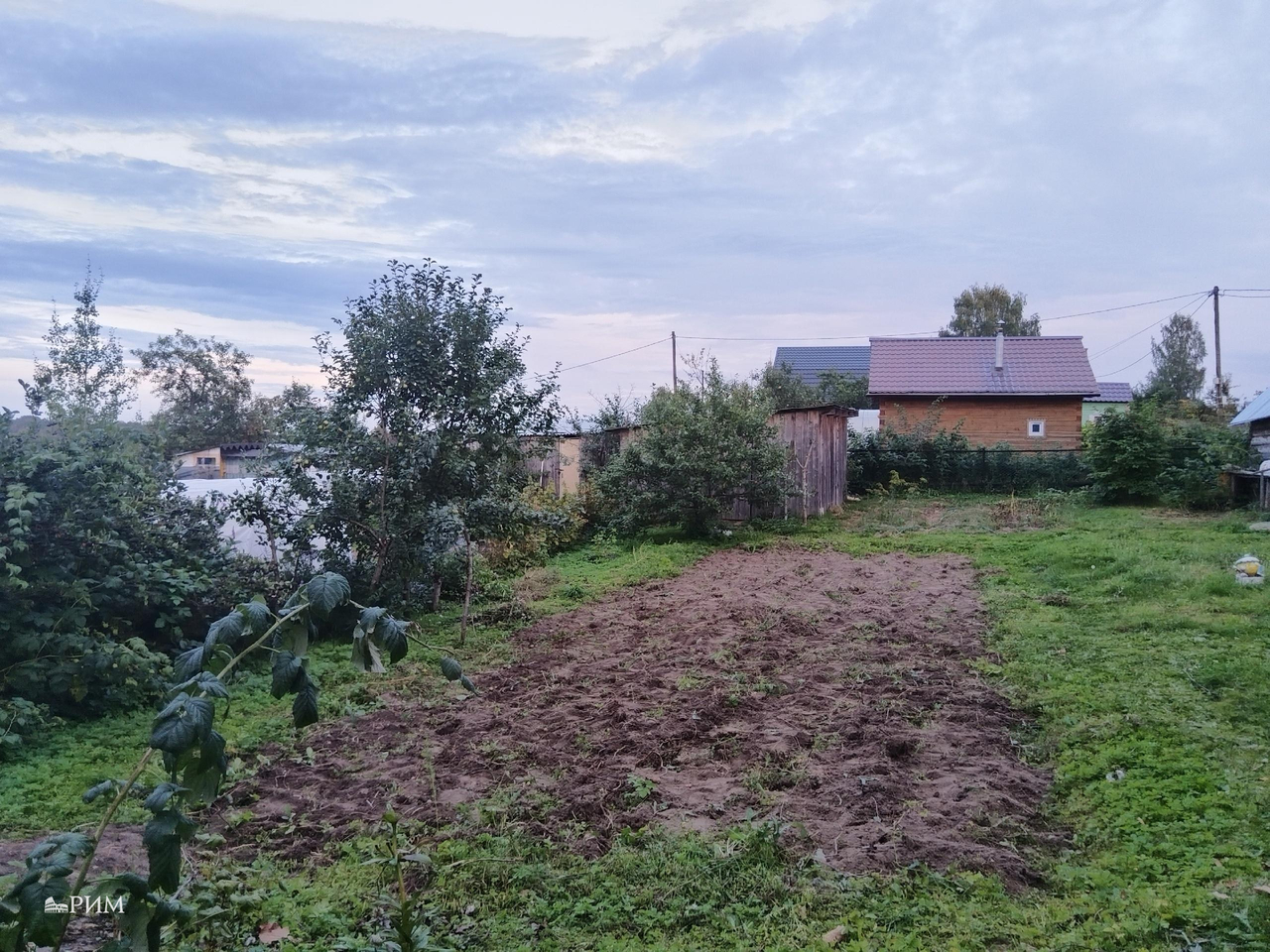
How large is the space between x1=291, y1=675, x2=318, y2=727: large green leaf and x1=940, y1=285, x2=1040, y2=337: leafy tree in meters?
37.8

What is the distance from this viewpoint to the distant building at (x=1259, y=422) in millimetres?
13852

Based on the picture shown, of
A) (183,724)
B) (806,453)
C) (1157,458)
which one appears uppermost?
(806,453)

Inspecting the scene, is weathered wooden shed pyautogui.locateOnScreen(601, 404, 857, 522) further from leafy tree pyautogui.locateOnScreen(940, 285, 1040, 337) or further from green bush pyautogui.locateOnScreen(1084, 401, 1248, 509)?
leafy tree pyautogui.locateOnScreen(940, 285, 1040, 337)

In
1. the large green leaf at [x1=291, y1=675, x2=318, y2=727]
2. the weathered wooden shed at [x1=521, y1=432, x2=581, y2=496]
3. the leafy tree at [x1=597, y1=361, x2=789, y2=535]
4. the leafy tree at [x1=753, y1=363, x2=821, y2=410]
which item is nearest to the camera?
the large green leaf at [x1=291, y1=675, x2=318, y2=727]

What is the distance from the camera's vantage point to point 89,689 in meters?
4.77

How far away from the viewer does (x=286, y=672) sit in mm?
1460

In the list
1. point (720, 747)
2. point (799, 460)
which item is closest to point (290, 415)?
point (720, 747)

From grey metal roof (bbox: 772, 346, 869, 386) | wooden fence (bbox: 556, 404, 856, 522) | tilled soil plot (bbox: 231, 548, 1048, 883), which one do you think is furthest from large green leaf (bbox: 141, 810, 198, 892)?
grey metal roof (bbox: 772, 346, 869, 386)

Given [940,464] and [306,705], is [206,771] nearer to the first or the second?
[306,705]

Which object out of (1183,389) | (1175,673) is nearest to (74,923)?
(1175,673)

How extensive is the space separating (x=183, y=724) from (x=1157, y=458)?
16.8 metres

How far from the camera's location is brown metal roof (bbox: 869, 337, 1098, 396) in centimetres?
Answer: 2212

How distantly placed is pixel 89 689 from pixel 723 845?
381 cm

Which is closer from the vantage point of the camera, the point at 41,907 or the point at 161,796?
the point at 41,907
